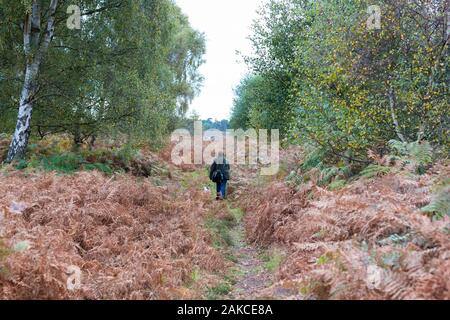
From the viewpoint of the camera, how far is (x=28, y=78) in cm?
1259

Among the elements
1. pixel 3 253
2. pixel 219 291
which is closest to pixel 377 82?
pixel 219 291

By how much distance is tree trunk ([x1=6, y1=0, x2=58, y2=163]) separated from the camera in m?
12.6

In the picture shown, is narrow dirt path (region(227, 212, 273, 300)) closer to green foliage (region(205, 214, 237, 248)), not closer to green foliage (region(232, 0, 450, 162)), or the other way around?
green foliage (region(205, 214, 237, 248))

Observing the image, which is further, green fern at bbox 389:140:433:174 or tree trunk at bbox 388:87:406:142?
tree trunk at bbox 388:87:406:142

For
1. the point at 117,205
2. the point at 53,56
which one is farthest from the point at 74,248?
the point at 53,56

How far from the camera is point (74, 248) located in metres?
6.27

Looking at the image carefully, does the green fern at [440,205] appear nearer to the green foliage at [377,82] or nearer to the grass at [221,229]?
the green foliage at [377,82]

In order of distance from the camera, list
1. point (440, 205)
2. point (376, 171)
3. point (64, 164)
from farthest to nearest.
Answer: point (64, 164) < point (376, 171) < point (440, 205)

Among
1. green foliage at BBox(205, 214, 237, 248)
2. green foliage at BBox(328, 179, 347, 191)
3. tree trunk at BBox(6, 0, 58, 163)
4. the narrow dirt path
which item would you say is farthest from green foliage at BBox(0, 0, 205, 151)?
green foliage at BBox(328, 179, 347, 191)

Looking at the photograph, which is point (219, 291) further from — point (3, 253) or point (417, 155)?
point (417, 155)

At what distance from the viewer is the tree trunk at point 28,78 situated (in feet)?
41.3
